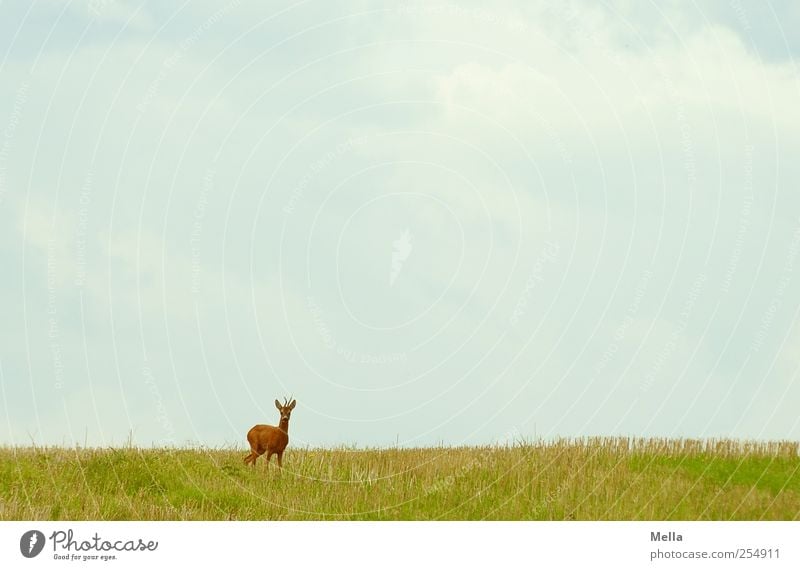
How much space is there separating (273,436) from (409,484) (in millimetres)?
2823

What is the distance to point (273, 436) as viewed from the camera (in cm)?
1565

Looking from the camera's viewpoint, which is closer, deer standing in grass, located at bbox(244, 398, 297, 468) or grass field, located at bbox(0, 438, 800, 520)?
deer standing in grass, located at bbox(244, 398, 297, 468)

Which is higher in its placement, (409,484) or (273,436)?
(273,436)

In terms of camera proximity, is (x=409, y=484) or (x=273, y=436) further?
(x=409, y=484)

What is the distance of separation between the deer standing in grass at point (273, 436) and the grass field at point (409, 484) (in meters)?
0.79

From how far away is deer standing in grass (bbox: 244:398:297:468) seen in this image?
50.5 feet

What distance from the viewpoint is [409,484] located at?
Result: 16984mm

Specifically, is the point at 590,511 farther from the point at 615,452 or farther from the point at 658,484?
the point at 615,452

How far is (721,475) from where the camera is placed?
18312mm

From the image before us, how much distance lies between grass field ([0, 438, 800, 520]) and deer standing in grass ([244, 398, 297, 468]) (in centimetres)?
79
